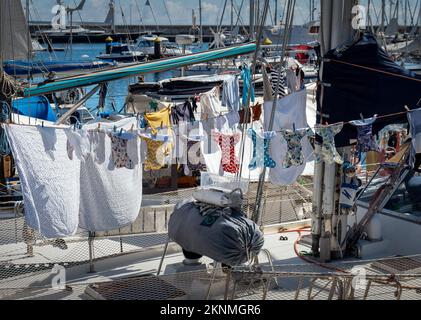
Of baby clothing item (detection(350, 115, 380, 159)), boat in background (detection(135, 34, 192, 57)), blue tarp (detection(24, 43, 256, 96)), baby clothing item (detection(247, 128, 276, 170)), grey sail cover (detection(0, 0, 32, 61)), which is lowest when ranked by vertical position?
boat in background (detection(135, 34, 192, 57))

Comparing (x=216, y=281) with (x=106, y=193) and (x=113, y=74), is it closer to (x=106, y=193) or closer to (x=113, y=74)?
(x=106, y=193)

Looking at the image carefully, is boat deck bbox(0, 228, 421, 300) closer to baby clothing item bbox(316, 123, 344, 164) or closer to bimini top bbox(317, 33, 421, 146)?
baby clothing item bbox(316, 123, 344, 164)

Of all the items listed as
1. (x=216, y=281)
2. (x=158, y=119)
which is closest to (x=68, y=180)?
(x=216, y=281)

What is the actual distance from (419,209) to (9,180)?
8.61 meters

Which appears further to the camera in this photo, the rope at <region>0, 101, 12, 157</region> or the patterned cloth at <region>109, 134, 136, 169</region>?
the rope at <region>0, 101, 12, 157</region>

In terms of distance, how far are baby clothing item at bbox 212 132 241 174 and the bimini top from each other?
2.65 meters

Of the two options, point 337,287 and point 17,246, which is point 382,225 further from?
point 17,246

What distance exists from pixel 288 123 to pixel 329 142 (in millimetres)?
1938

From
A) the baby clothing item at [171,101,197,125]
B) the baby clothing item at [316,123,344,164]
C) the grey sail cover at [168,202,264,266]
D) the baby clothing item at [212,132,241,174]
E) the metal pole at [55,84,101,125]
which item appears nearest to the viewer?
the grey sail cover at [168,202,264,266]

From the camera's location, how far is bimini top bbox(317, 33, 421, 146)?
9.51 meters

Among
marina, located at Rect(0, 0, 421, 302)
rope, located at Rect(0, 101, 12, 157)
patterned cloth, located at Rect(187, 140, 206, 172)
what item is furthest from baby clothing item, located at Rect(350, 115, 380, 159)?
rope, located at Rect(0, 101, 12, 157)

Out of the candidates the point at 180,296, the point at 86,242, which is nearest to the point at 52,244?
the point at 86,242

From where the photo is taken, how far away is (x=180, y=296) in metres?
7.59

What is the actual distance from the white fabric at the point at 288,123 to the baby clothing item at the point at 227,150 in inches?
49.4
